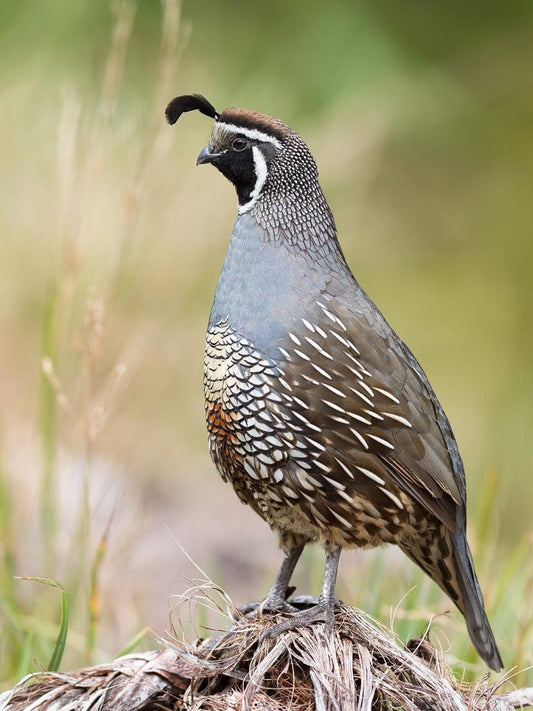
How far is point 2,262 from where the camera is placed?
14.5ft

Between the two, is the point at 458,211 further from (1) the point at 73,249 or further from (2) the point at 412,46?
(1) the point at 73,249

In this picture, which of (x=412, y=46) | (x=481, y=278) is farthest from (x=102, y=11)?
(x=481, y=278)

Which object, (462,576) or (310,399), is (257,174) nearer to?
(310,399)

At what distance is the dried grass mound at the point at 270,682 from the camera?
2000 millimetres

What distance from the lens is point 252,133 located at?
8.43ft

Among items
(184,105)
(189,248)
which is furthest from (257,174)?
(189,248)

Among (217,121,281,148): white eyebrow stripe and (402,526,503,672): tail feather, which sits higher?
(217,121,281,148): white eyebrow stripe

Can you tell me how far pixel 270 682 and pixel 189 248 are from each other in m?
2.72

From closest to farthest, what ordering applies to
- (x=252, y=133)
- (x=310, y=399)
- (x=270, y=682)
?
1. (x=270, y=682)
2. (x=310, y=399)
3. (x=252, y=133)

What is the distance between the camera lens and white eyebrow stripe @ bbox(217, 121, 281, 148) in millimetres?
2563

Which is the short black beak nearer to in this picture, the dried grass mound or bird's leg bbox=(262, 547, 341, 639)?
bird's leg bbox=(262, 547, 341, 639)

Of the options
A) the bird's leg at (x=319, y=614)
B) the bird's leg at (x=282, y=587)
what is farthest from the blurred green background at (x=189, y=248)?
the bird's leg at (x=319, y=614)

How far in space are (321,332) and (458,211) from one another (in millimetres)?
4866

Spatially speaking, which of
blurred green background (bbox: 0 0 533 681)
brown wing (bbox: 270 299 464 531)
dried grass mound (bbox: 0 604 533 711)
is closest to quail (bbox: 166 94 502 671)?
brown wing (bbox: 270 299 464 531)
